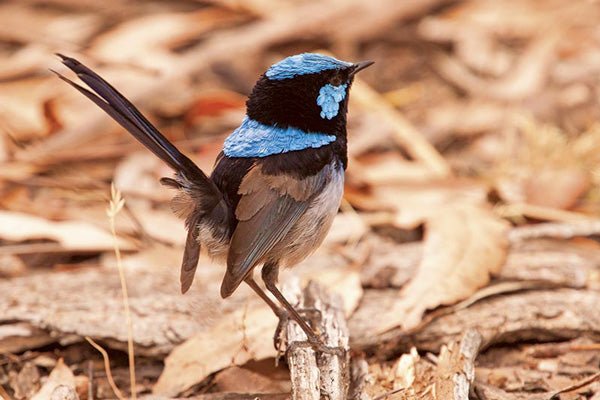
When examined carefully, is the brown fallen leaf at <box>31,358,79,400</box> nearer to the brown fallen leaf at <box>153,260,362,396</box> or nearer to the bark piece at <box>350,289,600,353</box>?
the brown fallen leaf at <box>153,260,362,396</box>

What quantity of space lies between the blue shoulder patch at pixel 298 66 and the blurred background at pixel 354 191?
3.98 ft

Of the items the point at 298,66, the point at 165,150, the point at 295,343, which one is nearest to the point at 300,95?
the point at 298,66

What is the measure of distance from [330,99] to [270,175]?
52 cm

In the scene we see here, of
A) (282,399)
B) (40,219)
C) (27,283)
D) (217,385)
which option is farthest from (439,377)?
(40,219)

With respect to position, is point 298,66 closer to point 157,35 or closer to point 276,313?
point 276,313

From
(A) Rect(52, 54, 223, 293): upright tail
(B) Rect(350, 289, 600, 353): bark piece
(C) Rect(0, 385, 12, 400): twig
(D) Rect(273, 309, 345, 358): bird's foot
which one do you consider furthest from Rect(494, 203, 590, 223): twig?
(C) Rect(0, 385, 12, 400): twig

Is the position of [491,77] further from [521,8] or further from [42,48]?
[42,48]

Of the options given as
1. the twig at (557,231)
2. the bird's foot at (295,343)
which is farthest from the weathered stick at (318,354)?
the twig at (557,231)

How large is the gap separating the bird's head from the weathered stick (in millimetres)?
842

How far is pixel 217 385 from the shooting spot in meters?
4.02

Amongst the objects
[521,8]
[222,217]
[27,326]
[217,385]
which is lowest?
[217,385]

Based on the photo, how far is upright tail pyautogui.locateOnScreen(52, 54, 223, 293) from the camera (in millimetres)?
3541

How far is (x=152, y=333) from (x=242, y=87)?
10.8ft

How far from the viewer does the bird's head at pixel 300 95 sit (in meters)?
3.99
